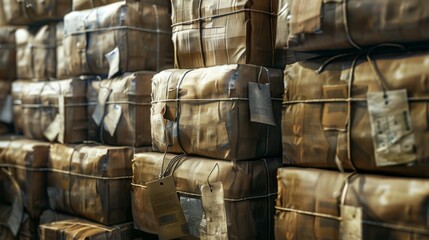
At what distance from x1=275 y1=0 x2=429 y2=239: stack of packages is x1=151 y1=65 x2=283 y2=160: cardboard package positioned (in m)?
0.18

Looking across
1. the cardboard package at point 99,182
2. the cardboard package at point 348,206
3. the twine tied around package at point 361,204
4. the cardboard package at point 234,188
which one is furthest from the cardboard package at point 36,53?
the twine tied around package at point 361,204

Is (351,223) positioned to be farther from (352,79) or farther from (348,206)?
(352,79)

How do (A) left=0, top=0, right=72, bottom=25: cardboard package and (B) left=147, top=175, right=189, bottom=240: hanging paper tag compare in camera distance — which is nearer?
(B) left=147, top=175, right=189, bottom=240: hanging paper tag

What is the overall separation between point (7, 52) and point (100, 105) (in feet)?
4.00

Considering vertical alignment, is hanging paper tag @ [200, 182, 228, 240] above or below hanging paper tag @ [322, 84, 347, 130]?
below

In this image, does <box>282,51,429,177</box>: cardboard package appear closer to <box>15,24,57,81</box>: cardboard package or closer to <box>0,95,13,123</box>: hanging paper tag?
<box>15,24,57,81</box>: cardboard package

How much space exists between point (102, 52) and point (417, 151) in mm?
1703

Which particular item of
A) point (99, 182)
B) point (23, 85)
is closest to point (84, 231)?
point (99, 182)

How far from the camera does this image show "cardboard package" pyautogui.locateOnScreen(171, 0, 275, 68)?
1.86m

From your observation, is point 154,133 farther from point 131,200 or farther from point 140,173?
point 131,200

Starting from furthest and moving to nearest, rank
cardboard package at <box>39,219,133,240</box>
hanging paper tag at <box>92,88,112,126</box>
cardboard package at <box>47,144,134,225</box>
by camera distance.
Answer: hanging paper tag at <box>92,88,112,126</box> → cardboard package at <box>47,144,134,225</box> → cardboard package at <box>39,219,133,240</box>

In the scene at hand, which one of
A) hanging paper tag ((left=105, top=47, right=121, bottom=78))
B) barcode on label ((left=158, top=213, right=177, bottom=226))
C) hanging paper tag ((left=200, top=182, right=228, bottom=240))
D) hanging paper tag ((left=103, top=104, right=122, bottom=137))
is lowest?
barcode on label ((left=158, top=213, right=177, bottom=226))

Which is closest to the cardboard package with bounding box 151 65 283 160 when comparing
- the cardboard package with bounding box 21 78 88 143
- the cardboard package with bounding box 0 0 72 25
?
the cardboard package with bounding box 21 78 88 143

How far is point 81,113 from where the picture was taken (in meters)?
2.62
